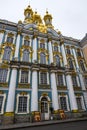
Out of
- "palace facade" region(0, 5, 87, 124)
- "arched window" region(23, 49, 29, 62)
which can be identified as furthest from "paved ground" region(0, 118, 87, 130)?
"arched window" region(23, 49, 29, 62)

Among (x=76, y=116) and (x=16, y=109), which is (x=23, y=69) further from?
(x=76, y=116)

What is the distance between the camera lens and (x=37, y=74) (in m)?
18.0

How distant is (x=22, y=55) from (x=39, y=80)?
5688mm

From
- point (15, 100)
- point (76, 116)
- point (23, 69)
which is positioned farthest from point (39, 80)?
point (76, 116)

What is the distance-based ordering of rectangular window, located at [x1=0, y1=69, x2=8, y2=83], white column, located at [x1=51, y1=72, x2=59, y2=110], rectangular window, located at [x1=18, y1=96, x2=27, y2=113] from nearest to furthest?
1. rectangular window, located at [x1=18, y1=96, x2=27, y2=113]
2. rectangular window, located at [x1=0, y1=69, x2=8, y2=83]
3. white column, located at [x1=51, y1=72, x2=59, y2=110]

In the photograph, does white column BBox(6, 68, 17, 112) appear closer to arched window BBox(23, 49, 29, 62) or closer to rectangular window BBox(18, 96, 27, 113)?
rectangular window BBox(18, 96, 27, 113)

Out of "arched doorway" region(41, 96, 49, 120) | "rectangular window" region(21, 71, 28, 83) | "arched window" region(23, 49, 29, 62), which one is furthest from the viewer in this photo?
"arched window" region(23, 49, 29, 62)

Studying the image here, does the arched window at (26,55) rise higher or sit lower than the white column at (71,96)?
higher

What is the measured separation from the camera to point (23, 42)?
21.1m

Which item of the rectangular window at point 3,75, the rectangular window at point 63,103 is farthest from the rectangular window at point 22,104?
the rectangular window at point 63,103

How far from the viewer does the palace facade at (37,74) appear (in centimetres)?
1490

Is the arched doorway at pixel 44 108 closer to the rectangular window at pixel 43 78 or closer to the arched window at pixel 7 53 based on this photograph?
the rectangular window at pixel 43 78

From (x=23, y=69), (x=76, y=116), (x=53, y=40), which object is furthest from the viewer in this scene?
(x=53, y=40)

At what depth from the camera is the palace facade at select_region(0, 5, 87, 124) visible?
14904mm
